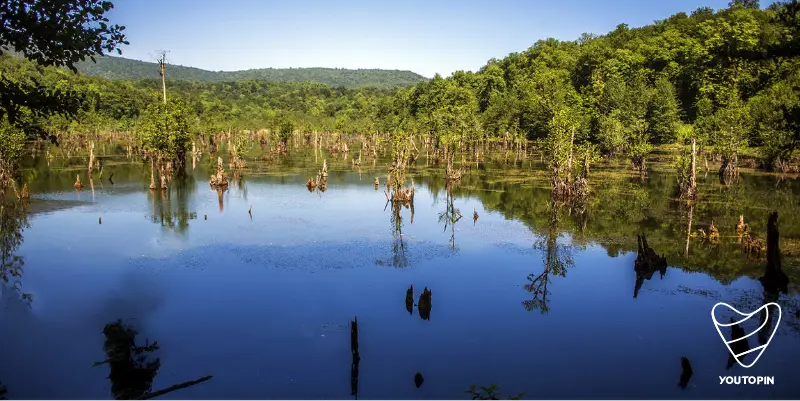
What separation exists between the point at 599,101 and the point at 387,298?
9686cm

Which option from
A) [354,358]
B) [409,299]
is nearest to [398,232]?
[409,299]

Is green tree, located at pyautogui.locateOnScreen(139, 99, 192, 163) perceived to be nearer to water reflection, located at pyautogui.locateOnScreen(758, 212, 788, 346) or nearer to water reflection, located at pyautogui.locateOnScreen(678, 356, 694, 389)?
water reflection, located at pyautogui.locateOnScreen(758, 212, 788, 346)

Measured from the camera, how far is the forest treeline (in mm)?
67250

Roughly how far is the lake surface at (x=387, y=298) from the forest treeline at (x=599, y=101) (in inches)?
485

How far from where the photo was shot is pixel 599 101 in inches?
4291

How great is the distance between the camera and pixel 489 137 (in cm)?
12031

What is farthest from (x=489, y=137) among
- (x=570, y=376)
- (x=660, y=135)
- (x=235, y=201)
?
(x=570, y=376)

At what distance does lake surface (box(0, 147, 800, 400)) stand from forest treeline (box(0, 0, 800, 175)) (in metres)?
12.3

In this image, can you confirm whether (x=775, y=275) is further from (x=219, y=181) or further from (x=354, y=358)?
(x=219, y=181)

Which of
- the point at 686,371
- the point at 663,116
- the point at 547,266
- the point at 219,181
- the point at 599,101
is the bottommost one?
the point at 686,371

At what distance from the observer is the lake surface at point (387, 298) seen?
55.7ft

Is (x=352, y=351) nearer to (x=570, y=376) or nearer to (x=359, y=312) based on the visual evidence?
(x=359, y=312)

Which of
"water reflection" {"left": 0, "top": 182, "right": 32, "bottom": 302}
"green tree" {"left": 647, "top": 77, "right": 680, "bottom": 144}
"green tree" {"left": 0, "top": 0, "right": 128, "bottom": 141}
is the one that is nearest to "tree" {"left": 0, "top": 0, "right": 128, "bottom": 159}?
"green tree" {"left": 0, "top": 0, "right": 128, "bottom": 141}

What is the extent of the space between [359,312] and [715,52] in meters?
114
